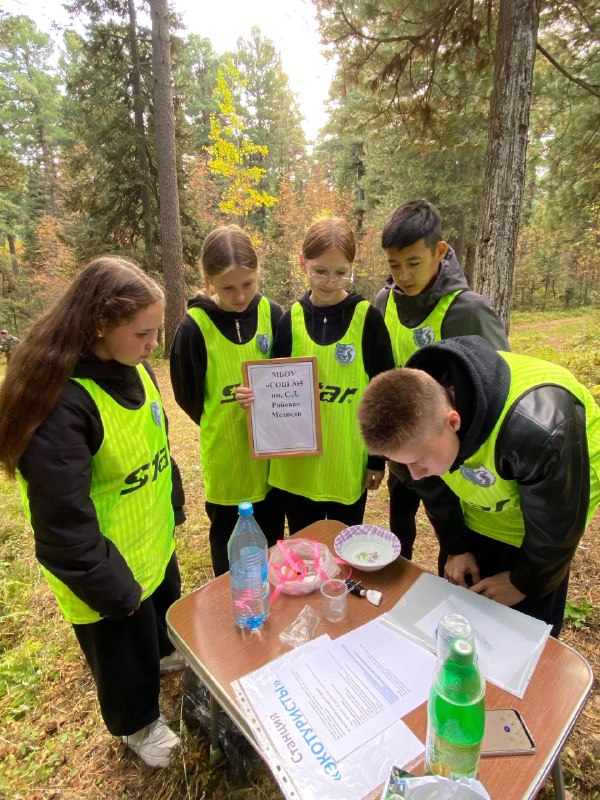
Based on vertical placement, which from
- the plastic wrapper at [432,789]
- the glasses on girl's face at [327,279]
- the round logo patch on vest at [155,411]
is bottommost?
the plastic wrapper at [432,789]

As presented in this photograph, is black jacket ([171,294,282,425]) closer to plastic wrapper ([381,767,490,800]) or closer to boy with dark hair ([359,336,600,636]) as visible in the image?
boy with dark hair ([359,336,600,636])

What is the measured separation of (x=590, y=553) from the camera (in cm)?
344

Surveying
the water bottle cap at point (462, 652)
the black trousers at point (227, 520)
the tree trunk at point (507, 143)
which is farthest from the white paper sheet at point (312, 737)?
the tree trunk at point (507, 143)

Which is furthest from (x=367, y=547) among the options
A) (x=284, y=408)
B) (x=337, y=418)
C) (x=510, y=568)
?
(x=284, y=408)

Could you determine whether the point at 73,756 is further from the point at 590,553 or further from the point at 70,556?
the point at 590,553

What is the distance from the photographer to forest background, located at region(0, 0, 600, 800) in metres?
2.45

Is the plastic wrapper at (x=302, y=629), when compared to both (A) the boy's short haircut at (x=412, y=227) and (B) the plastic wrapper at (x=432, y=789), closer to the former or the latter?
(B) the plastic wrapper at (x=432, y=789)

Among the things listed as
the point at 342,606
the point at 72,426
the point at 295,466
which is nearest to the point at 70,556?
the point at 72,426

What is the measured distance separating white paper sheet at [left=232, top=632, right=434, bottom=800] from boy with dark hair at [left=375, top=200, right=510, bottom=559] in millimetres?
1116

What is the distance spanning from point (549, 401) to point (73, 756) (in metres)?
2.77

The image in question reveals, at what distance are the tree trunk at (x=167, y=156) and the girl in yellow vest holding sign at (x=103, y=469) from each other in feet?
27.7

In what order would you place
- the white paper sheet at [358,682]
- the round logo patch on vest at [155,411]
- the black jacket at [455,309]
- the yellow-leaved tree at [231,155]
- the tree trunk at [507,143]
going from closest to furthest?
the white paper sheet at [358,682] < the round logo patch on vest at [155,411] < the black jacket at [455,309] < the tree trunk at [507,143] < the yellow-leaved tree at [231,155]

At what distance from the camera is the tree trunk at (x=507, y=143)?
4.11 metres

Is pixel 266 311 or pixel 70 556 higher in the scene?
pixel 266 311
